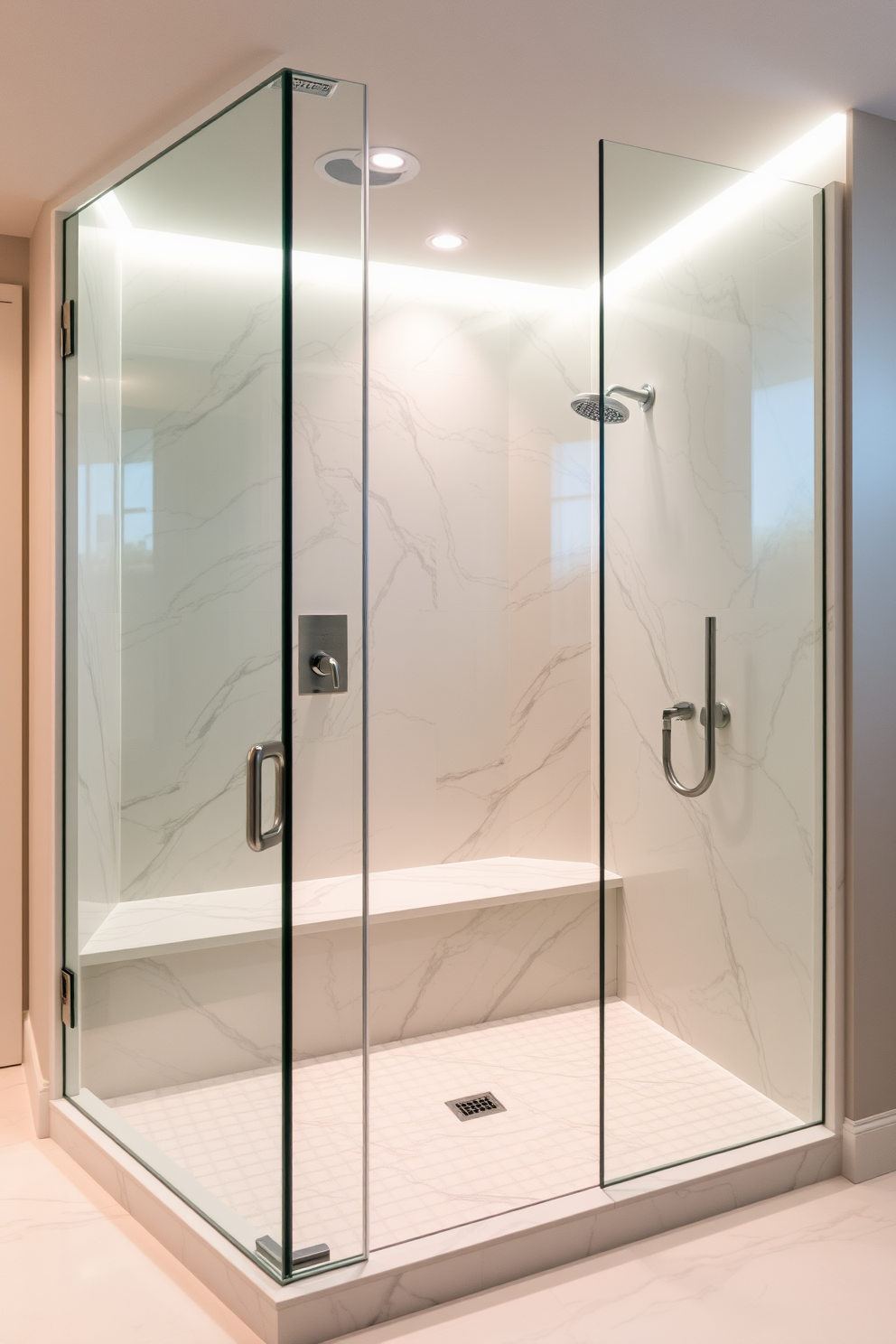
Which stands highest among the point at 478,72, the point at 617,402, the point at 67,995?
the point at 478,72

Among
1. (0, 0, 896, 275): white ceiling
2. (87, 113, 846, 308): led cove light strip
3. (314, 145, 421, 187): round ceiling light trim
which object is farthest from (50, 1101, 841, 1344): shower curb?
(0, 0, 896, 275): white ceiling

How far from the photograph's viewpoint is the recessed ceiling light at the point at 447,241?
2.70 meters

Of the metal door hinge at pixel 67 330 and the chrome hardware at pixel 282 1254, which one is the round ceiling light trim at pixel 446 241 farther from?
the chrome hardware at pixel 282 1254

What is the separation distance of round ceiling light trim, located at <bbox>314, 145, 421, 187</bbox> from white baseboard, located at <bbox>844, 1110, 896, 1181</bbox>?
2.28 m

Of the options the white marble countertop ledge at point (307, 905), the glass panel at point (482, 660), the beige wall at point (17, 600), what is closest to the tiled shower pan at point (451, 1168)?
the white marble countertop ledge at point (307, 905)

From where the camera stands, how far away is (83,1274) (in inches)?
73.0

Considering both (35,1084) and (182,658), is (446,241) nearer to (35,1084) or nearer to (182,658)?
(182,658)

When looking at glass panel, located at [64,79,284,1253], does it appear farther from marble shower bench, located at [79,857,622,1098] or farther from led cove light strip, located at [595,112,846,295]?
led cove light strip, located at [595,112,846,295]

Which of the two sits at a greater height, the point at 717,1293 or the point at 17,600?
the point at 17,600

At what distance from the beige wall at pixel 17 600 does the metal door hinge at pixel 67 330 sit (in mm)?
430

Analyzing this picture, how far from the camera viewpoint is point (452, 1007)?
2988mm

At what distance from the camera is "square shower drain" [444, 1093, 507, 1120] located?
95.7 inches

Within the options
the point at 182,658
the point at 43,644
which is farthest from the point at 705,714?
the point at 43,644

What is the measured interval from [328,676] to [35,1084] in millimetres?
1575
